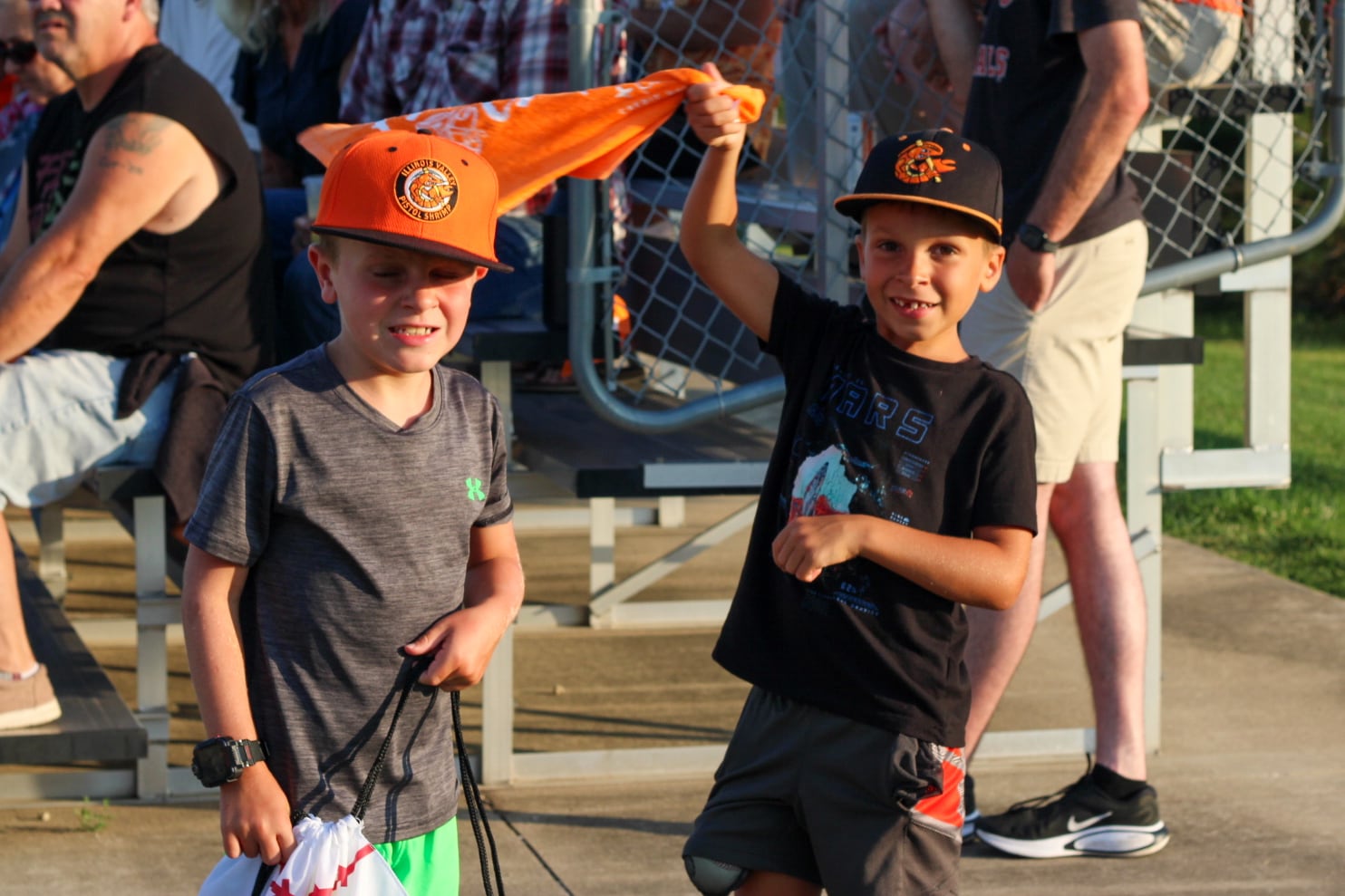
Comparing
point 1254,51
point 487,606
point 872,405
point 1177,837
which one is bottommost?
point 1177,837

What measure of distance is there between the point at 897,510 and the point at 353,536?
85cm

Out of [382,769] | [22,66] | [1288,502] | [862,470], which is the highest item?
[22,66]

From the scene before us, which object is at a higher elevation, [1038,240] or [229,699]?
[1038,240]

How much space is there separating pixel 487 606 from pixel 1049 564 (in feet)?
18.4

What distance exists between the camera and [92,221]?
4.12 metres

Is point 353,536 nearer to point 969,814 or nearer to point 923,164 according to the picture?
point 923,164

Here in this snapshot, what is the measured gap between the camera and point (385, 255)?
89.7 inches

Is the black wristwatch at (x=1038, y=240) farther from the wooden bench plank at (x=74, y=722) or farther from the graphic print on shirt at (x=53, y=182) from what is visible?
the graphic print on shirt at (x=53, y=182)

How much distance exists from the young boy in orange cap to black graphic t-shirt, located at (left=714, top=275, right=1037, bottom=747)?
558mm

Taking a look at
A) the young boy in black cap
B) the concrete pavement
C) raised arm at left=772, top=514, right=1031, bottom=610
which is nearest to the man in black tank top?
the concrete pavement

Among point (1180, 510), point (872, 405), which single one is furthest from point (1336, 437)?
point (872, 405)

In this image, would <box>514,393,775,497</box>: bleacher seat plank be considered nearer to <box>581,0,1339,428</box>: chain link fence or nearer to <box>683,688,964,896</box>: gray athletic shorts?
<box>581,0,1339,428</box>: chain link fence

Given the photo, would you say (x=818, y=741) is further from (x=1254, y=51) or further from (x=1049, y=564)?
(x=1049, y=564)

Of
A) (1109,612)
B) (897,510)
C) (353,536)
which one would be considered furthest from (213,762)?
(1109,612)
